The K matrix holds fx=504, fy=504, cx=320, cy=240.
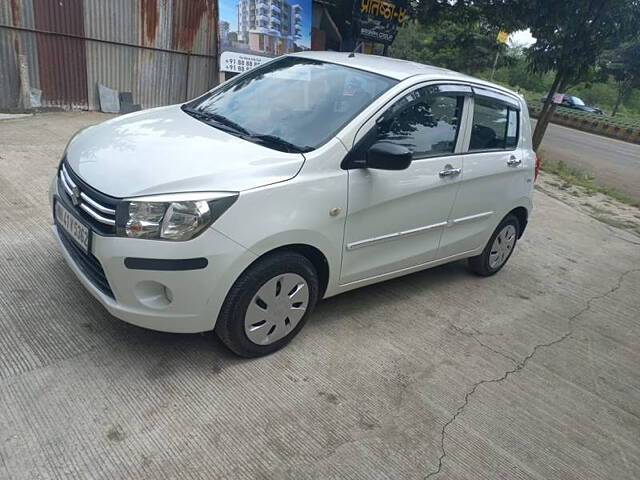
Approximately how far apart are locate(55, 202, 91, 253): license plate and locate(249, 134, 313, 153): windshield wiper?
1094 mm

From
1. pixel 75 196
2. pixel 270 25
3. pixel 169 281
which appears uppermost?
pixel 270 25

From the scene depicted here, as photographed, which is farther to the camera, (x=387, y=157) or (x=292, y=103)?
(x=292, y=103)

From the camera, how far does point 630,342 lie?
A: 13.3 feet

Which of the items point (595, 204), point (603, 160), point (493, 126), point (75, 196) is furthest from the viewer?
point (603, 160)

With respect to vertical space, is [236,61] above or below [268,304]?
above

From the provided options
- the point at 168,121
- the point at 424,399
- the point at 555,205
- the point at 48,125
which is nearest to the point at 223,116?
the point at 168,121

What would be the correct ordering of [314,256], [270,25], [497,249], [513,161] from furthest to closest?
[270,25], [497,249], [513,161], [314,256]

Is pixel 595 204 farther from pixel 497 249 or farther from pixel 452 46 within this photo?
pixel 452 46

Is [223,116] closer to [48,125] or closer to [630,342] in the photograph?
[630,342]

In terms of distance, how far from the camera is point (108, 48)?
31.1ft

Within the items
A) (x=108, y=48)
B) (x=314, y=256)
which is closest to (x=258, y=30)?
(x=108, y=48)

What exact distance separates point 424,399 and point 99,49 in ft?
30.0

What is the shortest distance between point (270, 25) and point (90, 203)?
10.3 metres

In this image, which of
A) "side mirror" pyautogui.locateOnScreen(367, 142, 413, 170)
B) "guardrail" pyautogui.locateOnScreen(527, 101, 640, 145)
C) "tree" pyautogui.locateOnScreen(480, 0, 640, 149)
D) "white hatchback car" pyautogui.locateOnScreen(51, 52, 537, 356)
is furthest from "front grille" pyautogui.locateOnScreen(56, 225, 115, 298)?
"guardrail" pyautogui.locateOnScreen(527, 101, 640, 145)
